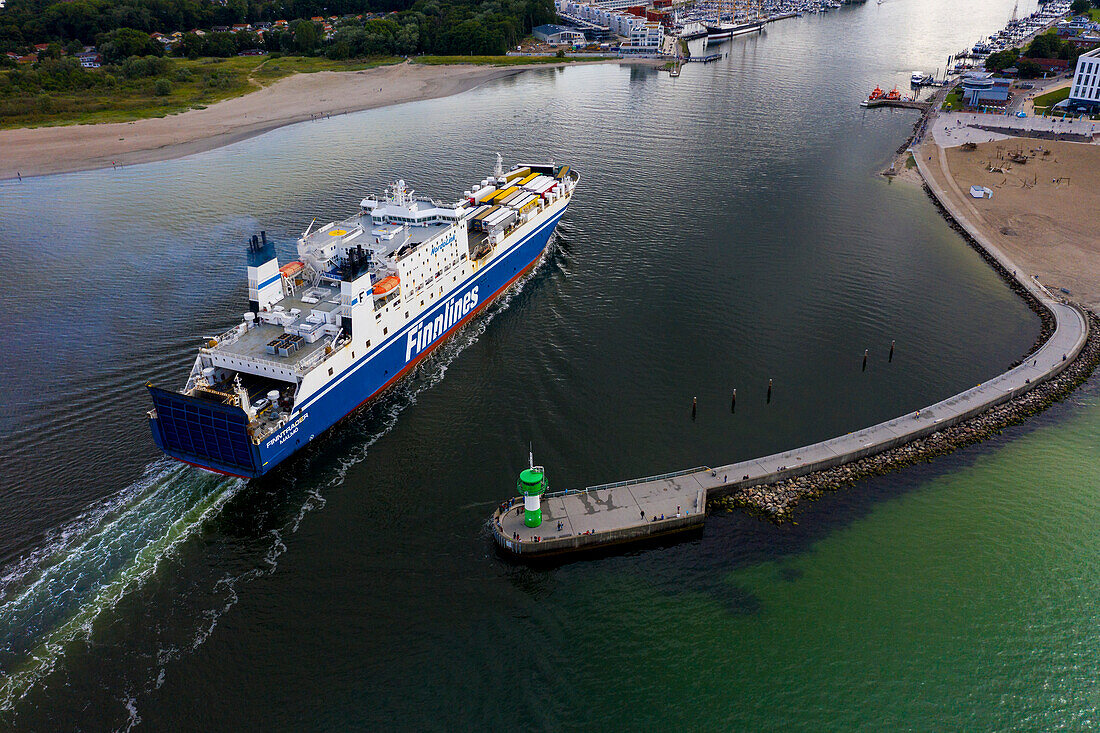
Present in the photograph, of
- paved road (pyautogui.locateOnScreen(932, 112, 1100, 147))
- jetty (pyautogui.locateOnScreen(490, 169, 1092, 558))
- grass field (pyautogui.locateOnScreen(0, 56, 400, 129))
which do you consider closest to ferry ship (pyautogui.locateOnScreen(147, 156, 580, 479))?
jetty (pyautogui.locateOnScreen(490, 169, 1092, 558))

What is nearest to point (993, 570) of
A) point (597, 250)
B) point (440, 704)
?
point (440, 704)

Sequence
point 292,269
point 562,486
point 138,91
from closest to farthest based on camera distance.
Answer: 1. point 562,486
2. point 292,269
3. point 138,91

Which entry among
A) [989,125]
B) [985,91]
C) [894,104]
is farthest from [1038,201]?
[894,104]

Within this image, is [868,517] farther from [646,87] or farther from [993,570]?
[646,87]

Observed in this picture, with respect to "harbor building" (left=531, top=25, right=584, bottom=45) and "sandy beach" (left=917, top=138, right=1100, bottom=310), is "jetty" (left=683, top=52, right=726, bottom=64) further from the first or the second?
"sandy beach" (left=917, top=138, right=1100, bottom=310)

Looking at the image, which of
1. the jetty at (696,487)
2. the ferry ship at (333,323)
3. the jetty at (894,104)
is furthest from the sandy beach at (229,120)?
the jetty at (696,487)

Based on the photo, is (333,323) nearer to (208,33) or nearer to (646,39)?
(646,39)
